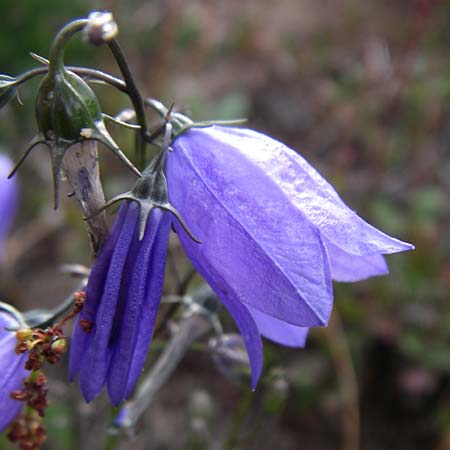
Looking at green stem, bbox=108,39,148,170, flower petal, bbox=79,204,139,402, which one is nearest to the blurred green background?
green stem, bbox=108,39,148,170

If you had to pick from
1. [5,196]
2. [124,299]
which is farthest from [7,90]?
[5,196]

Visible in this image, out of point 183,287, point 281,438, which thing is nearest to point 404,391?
point 281,438

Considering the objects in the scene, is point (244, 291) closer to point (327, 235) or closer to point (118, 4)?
point (327, 235)

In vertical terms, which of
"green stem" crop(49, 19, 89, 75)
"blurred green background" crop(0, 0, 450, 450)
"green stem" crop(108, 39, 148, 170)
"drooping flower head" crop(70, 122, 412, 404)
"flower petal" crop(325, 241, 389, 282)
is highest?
"green stem" crop(49, 19, 89, 75)

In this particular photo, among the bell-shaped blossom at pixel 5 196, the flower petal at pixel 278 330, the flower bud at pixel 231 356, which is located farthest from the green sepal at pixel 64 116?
the bell-shaped blossom at pixel 5 196

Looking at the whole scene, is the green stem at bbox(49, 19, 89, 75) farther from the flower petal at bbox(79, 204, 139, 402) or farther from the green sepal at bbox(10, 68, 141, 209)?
the flower petal at bbox(79, 204, 139, 402)

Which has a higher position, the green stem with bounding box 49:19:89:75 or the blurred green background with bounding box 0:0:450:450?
the green stem with bounding box 49:19:89:75

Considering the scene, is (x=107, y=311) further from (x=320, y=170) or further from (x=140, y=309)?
(x=320, y=170)
